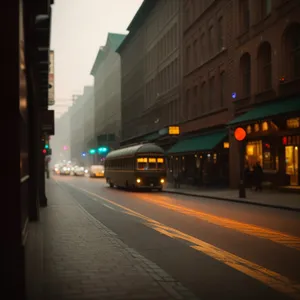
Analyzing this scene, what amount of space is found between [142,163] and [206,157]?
7.40m

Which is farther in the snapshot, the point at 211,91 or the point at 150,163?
the point at 211,91

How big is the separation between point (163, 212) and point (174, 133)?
26911 mm

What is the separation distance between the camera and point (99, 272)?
7.49 meters

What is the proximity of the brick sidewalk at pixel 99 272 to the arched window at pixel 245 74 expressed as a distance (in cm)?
2326

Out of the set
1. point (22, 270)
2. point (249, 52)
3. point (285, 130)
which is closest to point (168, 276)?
point (22, 270)

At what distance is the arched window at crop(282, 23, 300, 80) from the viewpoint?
1047 inches

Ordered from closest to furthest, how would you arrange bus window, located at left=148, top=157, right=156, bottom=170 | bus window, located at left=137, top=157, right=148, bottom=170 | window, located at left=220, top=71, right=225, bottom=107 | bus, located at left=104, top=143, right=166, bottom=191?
bus, located at left=104, top=143, right=166, bottom=191 → bus window, located at left=137, top=157, right=148, bottom=170 → bus window, located at left=148, top=157, right=156, bottom=170 → window, located at left=220, top=71, right=225, bottom=107

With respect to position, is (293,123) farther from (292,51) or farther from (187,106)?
(187,106)

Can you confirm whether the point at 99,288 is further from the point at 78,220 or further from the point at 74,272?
the point at 78,220

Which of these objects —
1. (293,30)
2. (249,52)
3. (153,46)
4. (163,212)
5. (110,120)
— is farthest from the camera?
(110,120)

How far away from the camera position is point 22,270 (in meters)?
4.86

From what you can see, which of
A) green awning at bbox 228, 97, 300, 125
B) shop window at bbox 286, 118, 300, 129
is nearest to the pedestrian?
green awning at bbox 228, 97, 300, 125

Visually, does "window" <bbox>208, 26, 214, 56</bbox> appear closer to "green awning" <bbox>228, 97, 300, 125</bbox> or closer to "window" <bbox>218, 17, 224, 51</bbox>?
"window" <bbox>218, 17, 224, 51</bbox>

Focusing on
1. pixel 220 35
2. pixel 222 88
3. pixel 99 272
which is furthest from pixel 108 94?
pixel 99 272
